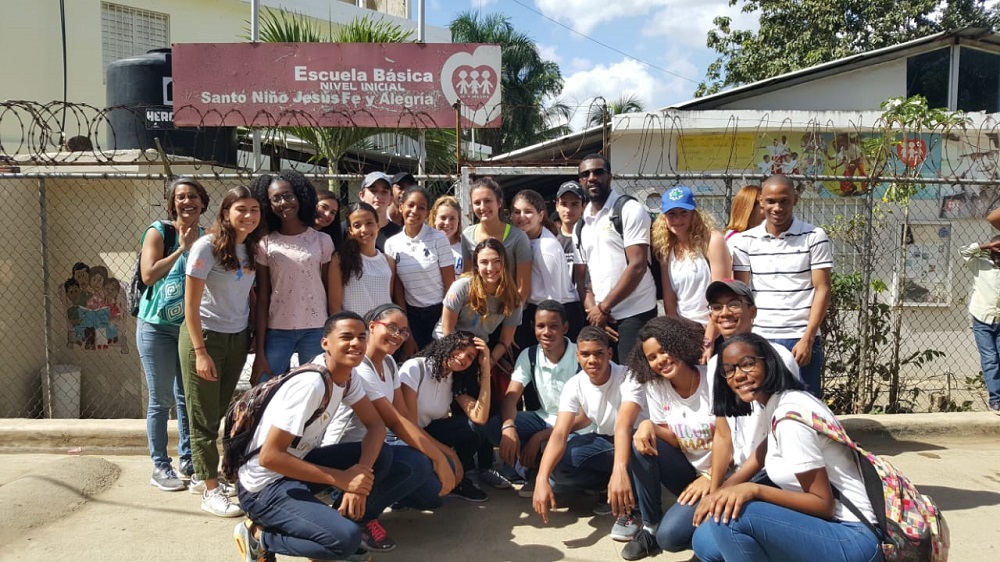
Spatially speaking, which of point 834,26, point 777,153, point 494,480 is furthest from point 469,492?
point 834,26

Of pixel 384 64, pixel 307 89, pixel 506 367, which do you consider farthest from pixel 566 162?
pixel 307 89

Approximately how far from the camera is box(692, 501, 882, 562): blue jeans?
268cm

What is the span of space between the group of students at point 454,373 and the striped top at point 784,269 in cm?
18

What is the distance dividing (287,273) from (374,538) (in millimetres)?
1498

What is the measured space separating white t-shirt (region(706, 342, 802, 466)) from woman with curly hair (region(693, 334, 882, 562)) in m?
0.09

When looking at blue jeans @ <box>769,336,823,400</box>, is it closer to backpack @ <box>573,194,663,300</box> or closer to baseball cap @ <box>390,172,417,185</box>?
backpack @ <box>573,194,663,300</box>

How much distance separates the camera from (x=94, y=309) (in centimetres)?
635

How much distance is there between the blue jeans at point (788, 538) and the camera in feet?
8.79

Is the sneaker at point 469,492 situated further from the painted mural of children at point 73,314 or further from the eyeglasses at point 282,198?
the painted mural of children at point 73,314

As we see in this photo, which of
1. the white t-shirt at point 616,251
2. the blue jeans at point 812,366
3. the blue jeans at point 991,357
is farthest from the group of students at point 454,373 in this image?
the blue jeans at point 991,357

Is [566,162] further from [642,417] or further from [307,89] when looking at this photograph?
[307,89]

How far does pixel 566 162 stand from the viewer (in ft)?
18.0

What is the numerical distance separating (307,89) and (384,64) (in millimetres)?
829

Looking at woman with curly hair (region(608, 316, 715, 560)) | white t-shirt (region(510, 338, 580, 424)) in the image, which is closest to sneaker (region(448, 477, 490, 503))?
white t-shirt (region(510, 338, 580, 424))
